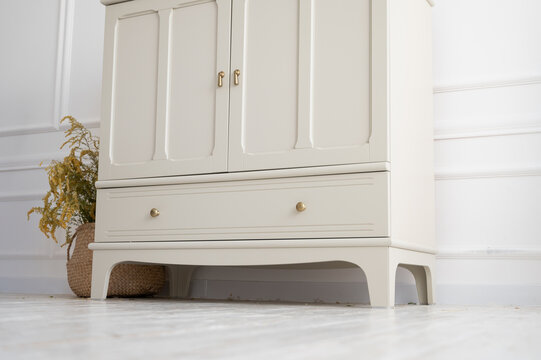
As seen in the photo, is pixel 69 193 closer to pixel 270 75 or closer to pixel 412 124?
pixel 270 75

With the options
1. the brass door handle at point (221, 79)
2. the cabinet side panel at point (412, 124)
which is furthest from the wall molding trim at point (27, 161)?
the cabinet side panel at point (412, 124)

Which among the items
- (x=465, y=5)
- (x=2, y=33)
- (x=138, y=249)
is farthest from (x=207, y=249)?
(x=2, y=33)

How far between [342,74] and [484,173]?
0.73 meters

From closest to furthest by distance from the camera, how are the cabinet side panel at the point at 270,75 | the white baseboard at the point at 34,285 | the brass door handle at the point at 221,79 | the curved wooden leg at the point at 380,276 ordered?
the curved wooden leg at the point at 380,276, the cabinet side panel at the point at 270,75, the brass door handle at the point at 221,79, the white baseboard at the point at 34,285

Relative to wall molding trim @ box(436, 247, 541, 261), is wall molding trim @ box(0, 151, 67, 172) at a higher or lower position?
higher

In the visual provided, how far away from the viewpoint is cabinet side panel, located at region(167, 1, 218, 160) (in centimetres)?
225

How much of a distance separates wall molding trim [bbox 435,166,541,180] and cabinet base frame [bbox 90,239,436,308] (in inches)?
12.7

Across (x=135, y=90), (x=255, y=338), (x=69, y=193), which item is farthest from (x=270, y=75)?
(x=255, y=338)

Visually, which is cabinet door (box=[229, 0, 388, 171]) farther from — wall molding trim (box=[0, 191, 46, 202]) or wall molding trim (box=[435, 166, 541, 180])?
wall molding trim (box=[0, 191, 46, 202])

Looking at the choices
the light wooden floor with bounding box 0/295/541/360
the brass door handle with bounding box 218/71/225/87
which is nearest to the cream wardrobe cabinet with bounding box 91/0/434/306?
the brass door handle with bounding box 218/71/225/87

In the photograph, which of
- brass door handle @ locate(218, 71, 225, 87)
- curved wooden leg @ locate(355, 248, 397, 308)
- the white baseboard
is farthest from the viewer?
the white baseboard

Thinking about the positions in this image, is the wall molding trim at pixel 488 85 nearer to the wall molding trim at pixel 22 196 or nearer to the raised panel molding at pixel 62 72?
the raised panel molding at pixel 62 72

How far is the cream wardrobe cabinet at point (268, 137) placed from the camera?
1946 millimetres

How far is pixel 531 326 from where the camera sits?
4.29ft
